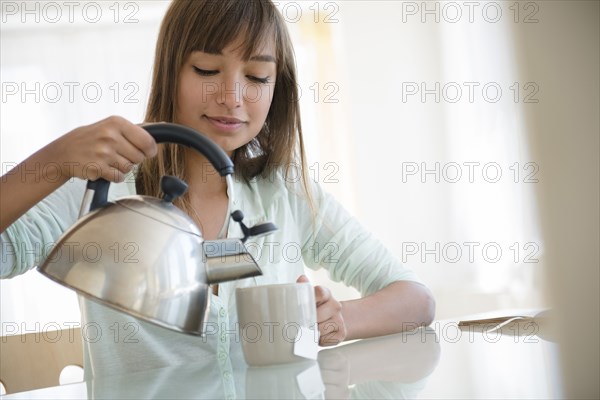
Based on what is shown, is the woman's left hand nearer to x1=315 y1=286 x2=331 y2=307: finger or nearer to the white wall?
x1=315 y1=286 x2=331 y2=307: finger

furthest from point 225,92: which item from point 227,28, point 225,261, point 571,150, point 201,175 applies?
point 571,150

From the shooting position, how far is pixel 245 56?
3.61 ft

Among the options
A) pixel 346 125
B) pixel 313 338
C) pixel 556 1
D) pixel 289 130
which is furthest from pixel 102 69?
pixel 313 338

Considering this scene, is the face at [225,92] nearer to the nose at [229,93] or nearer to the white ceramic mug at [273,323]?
the nose at [229,93]

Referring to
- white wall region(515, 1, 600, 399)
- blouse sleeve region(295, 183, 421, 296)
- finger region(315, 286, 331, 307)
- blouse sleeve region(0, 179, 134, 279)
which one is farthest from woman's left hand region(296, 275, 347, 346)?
white wall region(515, 1, 600, 399)

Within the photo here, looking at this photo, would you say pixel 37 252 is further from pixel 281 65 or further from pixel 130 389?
pixel 281 65

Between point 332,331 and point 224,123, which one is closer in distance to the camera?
point 332,331

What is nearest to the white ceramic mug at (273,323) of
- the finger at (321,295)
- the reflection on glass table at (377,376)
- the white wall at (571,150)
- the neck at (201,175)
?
the reflection on glass table at (377,376)

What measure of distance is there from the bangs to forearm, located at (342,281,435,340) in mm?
417

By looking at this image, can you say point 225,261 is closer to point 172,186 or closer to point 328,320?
point 172,186

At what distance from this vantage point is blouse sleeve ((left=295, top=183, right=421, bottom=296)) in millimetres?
1184

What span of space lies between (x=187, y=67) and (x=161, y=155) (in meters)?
0.16

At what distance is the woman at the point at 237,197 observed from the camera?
1.06 meters

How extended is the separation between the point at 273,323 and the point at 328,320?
0.16 m
